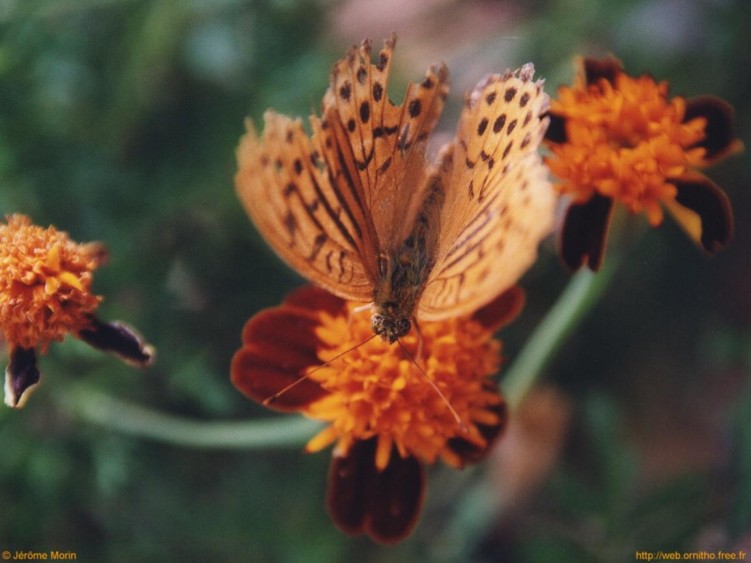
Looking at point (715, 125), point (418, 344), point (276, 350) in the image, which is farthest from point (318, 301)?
point (715, 125)

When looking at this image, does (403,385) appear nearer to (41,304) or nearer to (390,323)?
(390,323)

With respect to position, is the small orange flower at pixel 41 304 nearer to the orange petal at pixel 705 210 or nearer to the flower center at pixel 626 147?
the flower center at pixel 626 147

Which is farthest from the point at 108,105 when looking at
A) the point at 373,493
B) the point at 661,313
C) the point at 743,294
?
the point at 743,294

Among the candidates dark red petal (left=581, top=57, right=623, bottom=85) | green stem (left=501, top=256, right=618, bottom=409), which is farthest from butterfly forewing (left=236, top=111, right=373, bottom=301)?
dark red petal (left=581, top=57, right=623, bottom=85)

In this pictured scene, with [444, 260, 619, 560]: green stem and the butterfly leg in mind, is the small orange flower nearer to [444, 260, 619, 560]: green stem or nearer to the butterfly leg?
the butterfly leg

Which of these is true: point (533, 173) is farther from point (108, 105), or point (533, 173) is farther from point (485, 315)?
point (108, 105)

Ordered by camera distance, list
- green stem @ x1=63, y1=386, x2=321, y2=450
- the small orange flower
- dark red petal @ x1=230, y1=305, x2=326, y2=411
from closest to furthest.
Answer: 1. the small orange flower
2. dark red petal @ x1=230, y1=305, x2=326, y2=411
3. green stem @ x1=63, y1=386, x2=321, y2=450
